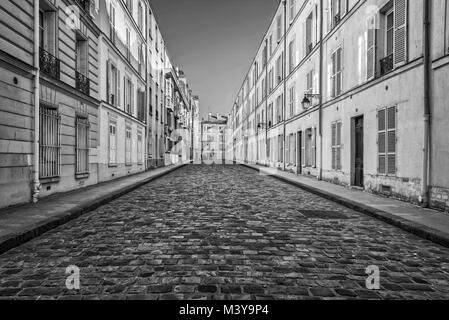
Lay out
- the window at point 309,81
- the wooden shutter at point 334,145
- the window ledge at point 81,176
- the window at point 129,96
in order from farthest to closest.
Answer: the window at point 129,96
the window at point 309,81
the wooden shutter at point 334,145
the window ledge at point 81,176

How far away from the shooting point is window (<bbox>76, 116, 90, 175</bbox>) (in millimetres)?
12469

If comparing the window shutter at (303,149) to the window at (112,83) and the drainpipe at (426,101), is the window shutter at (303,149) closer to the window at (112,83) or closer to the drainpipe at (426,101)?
the window at (112,83)

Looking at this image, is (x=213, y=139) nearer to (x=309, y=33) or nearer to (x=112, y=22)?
(x=309, y=33)

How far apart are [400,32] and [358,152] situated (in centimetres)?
461

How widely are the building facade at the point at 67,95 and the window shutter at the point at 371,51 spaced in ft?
32.2

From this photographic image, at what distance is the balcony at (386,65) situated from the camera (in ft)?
34.3

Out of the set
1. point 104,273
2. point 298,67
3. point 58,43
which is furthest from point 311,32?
point 104,273

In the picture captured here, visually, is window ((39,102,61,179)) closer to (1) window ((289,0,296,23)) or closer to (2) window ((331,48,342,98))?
(2) window ((331,48,342,98))

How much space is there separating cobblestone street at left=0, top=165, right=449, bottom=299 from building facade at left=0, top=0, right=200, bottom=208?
2719 millimetres

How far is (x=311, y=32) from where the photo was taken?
1878 cm

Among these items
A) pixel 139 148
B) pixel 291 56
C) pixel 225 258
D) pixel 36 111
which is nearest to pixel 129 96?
pixel 139 148

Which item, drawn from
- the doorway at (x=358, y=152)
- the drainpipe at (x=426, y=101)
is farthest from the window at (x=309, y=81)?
the drainpipe at (x=426, y=101)

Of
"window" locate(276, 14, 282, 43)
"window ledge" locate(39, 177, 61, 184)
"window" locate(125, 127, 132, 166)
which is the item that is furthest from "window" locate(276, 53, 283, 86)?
"window ledge" locate(39, 177, 61, 184)

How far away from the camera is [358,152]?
1305 cm
